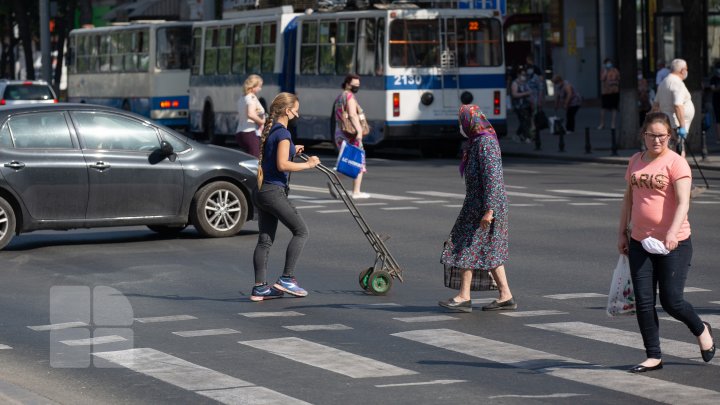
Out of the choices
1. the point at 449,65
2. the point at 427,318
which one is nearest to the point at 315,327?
the point at 427,318

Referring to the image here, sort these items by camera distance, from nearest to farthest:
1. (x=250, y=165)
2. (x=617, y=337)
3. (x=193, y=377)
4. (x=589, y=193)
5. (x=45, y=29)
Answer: (x=193, y=377)
(x=617, y=337)
(x=250, y=165)
(x=589, y=193)
(x=45, y=29)

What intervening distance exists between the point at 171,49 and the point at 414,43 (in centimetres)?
1401

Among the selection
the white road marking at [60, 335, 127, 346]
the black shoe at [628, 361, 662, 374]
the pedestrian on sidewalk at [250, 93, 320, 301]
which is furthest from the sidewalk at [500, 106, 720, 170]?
the black shoe at [628, 361, 662, 374]

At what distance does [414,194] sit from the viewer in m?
22.2

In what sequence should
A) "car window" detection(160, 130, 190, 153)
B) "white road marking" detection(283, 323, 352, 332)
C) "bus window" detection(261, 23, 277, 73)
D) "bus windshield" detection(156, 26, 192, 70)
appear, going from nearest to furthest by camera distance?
"white road marking" detection(283, 323, 352, 332)
"car window" detection(160, 130, 190, 153)
"bus window" detection(261, 23, 277, 73)
"bus windshield" detection(156, 26, 192, 70)

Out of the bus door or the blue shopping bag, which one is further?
the bus door

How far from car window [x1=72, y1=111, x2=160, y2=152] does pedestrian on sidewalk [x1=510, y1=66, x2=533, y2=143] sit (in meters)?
20.7

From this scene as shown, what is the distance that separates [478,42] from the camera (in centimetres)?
3178

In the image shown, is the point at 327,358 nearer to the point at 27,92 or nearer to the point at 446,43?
the point at 446,43

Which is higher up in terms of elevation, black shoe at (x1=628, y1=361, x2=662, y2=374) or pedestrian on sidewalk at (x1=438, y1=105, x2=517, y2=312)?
pedestrian on sidewalk at (x1=438, y1=105, x2=517, y2=312)

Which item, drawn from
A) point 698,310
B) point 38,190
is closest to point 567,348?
point 698,310

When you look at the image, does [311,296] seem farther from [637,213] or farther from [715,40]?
[715,40]

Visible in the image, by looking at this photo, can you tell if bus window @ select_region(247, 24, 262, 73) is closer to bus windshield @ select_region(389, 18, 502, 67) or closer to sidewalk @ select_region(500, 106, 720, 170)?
sidewalk @ select_region(500, 106, 720, 170)

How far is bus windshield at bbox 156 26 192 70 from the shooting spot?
4347cm
